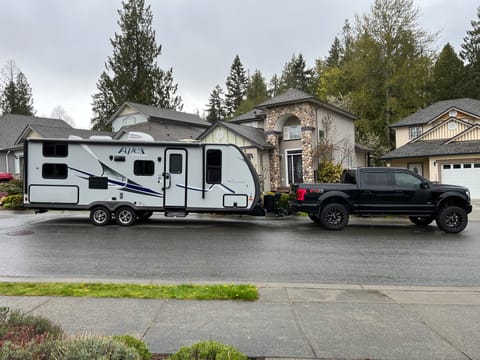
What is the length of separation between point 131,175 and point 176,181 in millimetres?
1673

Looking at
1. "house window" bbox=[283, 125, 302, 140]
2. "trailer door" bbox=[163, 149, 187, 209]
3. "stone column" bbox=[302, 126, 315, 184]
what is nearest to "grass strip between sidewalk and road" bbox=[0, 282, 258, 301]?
"trailer door" bbox=[163, 149, 187, 209]

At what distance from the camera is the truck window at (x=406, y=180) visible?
12070mm

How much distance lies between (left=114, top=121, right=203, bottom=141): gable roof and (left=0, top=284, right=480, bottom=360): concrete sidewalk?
25.6m

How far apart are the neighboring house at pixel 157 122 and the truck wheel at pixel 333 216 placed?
21.0 m

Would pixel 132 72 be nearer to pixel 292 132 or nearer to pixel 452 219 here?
pixel 292 132

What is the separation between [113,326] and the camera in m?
4.09

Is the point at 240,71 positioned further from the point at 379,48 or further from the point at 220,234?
the point at 220,234

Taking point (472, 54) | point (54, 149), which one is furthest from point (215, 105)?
point (54, 149)

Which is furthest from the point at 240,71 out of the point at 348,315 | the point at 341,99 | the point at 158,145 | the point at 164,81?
the point at 348,315

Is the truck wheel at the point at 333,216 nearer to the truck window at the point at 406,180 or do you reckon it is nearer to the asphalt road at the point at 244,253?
the asphalt road at the point at 244,253

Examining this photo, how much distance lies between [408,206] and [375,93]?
102ft

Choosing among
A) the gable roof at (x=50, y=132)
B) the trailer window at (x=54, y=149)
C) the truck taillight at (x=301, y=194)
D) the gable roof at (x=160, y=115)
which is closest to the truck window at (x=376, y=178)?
the truck taillight at (x=301, y=194)

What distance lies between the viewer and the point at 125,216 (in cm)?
1266

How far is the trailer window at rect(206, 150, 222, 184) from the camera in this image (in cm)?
1231
